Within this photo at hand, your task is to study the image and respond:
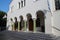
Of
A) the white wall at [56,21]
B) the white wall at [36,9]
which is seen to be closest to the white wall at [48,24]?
the white wall at [36,9]

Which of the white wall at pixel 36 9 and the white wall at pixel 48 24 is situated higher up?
the white wall at pixel 36 9

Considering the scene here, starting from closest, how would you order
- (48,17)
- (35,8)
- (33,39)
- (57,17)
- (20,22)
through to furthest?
(33,39) → (57,17) → (48,17) → (35,8) → (20,22)

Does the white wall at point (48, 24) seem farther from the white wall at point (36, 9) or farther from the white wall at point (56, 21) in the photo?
the white wall at point (56, 21)

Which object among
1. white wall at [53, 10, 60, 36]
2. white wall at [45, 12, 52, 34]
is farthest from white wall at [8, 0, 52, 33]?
white wall at [53, 10, 60, 36]

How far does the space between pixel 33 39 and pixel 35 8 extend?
7.08 meters

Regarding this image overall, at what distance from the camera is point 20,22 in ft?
83.5

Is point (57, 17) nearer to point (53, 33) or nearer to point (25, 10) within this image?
point (53, 33)

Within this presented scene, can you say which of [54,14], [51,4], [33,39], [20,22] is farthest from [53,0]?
[20,22]

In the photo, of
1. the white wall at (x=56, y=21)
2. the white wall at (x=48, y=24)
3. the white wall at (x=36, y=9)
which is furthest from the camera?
the white wall at (x=36, y=9)

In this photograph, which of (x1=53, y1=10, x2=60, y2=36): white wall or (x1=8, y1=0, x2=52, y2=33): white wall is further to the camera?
(x1=8, y1=0, x2=52, y2=33): white wall

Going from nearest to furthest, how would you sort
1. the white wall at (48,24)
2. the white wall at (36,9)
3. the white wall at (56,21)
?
the white wall at (56,21) → the white wall at (48,24) → the white wall at (36,9)

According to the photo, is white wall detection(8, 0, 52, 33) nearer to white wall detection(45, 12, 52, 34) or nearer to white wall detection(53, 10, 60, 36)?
white wall detection(45, 12, 52, 34)

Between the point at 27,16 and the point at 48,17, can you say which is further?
the point at 27,16

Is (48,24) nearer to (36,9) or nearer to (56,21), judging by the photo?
(56,21)
